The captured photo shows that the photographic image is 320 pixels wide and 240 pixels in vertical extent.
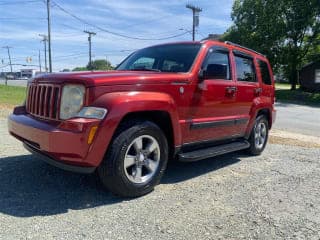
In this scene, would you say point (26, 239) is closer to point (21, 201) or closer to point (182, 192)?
point (21, 201)

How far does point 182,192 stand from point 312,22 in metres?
32.3

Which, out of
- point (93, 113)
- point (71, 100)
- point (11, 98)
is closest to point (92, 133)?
point (93, 113)

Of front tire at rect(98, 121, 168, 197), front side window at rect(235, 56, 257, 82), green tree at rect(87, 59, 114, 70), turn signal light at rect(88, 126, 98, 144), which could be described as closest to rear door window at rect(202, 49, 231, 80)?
front side window at rect(235, 56, 257, 82)

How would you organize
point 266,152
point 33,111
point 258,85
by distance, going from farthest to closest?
point 266,152, point 258,85, point 33,111

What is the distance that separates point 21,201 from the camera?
3.96 m

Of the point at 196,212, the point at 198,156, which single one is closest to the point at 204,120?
the point at 198,156

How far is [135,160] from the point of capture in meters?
4.30

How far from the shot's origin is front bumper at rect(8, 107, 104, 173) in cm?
372

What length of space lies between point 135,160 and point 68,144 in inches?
34.6

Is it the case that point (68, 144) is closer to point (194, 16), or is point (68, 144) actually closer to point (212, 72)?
point (212, 72)

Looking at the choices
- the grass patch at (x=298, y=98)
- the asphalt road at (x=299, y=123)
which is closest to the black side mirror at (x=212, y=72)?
the asphalt road at (x=299, y=123)

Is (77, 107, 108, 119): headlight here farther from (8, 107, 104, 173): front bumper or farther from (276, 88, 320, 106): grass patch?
(276, 88, 320, 106): grass patch

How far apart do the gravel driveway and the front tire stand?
16cm

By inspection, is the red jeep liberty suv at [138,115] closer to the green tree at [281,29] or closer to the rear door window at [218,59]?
the rear door window at [218,59]
